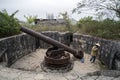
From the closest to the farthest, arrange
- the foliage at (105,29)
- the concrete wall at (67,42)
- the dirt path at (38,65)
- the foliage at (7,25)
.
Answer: the concrete wall at (67,42) < the dirt path at (38,65) < the foliage at (7,25) < the foliage at (105,29)

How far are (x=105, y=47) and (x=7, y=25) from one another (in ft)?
13.6

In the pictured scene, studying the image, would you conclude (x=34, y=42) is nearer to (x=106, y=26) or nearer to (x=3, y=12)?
(x=3, y=12)

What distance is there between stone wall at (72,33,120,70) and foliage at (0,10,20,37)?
317 centimetres

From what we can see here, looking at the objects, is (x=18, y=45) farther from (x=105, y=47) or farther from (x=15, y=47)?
(x=105, y=47)

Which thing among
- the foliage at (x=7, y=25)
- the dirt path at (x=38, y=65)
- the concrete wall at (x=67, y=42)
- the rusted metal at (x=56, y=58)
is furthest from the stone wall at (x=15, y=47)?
the rusted metal at (x=56, y=58)

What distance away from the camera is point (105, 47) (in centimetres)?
616

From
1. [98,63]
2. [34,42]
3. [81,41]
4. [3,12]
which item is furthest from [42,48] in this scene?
[98,63]

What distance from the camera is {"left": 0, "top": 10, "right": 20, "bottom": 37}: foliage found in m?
6.18

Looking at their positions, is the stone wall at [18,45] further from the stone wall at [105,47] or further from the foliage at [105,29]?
the foliage at [105,29]

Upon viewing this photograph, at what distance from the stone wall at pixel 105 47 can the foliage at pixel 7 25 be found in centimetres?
317

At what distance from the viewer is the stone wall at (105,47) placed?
546 centimetres

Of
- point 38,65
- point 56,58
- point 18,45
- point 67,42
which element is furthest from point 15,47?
point 67,42

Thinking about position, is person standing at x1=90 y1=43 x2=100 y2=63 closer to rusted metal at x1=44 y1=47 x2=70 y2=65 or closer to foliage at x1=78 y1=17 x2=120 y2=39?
foliage at x1=78 y1=17 x2=120 y2=39

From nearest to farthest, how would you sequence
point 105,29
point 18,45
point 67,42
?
point 18,45 < point 105,29 < point 67,42
